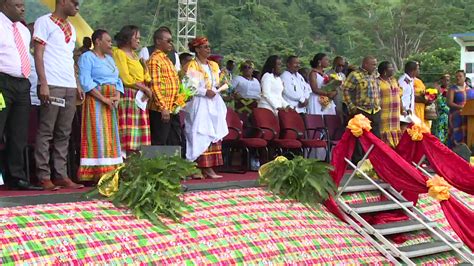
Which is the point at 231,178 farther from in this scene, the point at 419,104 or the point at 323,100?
the point at 419,104

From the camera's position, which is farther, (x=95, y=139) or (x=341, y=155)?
(x=341, y=155)

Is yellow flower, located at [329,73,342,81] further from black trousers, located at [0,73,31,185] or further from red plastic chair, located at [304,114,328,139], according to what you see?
black trousers, located at [0,73,31,185]

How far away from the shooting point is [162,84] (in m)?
6.10

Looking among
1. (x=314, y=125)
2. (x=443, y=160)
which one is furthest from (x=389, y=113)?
(x=443, y=160)

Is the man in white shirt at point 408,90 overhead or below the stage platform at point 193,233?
overhead

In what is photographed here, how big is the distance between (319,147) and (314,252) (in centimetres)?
288

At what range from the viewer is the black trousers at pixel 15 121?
16.4 feet

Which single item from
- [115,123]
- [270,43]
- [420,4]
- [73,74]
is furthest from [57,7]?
[420,4]

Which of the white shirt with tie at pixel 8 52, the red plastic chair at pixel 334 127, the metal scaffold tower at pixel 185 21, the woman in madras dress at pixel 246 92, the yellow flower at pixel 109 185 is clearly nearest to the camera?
the yellow flower at pixel 109 185

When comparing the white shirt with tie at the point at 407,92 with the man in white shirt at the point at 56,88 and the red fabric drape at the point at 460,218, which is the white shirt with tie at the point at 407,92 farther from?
the man in white shirt at the point at 56,88

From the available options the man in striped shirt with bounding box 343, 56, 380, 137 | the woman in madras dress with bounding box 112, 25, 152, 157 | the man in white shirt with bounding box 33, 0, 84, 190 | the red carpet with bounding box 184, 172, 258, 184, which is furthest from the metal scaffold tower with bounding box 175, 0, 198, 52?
the man in white shirt with bounding box 33, 0, 84, 190

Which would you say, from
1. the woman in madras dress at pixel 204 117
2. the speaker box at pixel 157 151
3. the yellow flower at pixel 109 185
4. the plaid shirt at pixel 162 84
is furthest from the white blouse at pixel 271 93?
the yellow flower at pixel 109 185

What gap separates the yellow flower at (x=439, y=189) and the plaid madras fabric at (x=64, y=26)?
9.57ft

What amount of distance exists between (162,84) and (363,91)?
2587 millimetres
